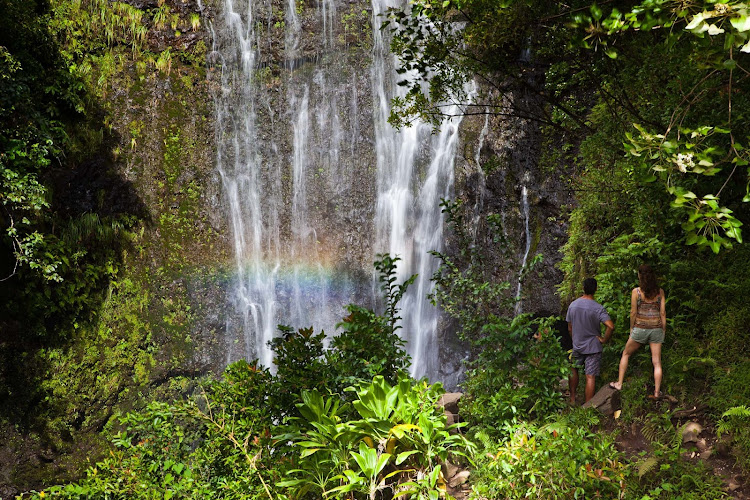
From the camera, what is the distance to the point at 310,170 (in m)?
14.0

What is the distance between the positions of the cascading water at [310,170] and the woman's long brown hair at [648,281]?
775 cm

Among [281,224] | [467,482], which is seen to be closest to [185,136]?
[281,224]

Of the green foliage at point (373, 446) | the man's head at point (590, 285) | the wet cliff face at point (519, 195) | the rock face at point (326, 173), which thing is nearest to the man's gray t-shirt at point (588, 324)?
the man's head at point (590, 285)

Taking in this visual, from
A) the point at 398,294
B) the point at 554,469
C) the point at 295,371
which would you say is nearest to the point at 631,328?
the point at 554,469

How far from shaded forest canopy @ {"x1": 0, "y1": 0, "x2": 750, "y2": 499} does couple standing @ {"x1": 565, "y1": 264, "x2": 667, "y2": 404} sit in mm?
280

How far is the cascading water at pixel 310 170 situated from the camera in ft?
43.2

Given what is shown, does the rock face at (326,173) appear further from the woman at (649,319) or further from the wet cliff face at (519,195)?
the woman at (649,319)

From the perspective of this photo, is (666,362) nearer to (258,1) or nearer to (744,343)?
(744,343)

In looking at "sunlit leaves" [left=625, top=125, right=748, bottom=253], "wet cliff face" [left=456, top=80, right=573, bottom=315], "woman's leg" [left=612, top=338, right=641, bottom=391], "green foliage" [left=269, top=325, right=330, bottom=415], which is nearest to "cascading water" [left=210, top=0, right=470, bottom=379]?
"wet cliff face" [left=456, top=80, right=573, bottom=315]

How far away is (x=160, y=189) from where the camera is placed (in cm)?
1364

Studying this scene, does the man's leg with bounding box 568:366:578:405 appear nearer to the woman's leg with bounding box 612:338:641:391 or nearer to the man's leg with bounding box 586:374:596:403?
the man's leg with bounding box 586:374:596:403

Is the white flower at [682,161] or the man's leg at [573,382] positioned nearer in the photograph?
the white flower at [682,161]

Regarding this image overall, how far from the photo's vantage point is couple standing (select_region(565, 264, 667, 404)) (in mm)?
5020

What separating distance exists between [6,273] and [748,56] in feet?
40.5
